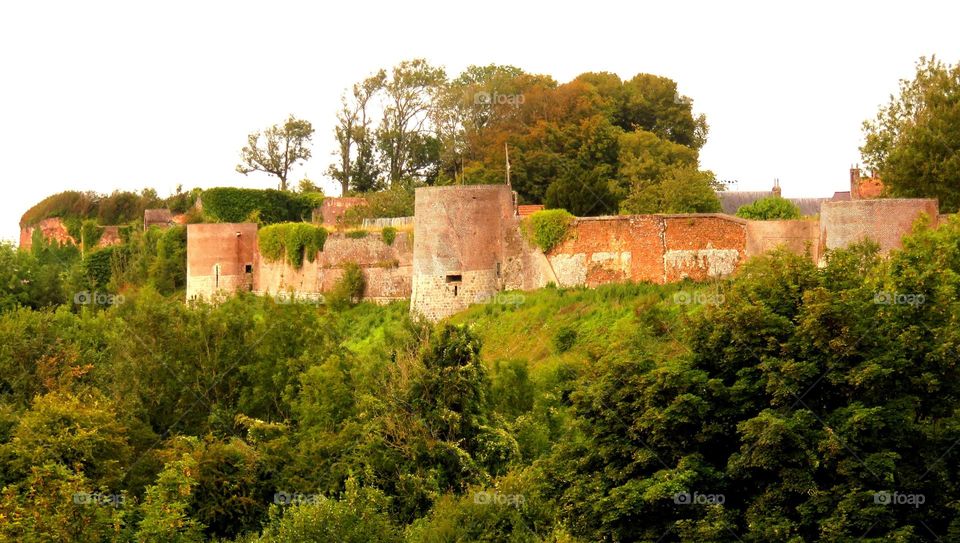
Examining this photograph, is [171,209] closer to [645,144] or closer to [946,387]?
[645,144]

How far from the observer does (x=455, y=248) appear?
41156mm

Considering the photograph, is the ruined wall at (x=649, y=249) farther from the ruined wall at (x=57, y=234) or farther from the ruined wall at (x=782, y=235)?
the ruined wall at (x=57, y=234)

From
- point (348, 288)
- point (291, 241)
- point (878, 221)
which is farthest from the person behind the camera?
point (291, 241)

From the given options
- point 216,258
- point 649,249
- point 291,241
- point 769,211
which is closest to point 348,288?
point 291,241

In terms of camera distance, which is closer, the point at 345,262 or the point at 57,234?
the point at 345,262

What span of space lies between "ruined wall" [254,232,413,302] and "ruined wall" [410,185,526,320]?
4.94 metres

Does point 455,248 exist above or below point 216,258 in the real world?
above

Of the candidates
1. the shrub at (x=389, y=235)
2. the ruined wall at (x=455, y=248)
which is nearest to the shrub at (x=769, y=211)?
the ruined wall at (x=455, y=248)

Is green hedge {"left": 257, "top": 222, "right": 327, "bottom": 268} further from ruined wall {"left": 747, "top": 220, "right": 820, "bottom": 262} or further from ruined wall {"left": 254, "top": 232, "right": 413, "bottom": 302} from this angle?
ruined wall {"left": 747, "top": 220, "right": 820, "bottom": 262}

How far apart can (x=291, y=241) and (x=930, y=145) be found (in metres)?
18.9

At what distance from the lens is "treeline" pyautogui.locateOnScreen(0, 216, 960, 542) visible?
2420 centimetres

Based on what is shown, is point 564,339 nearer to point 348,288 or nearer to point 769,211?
point 769,211

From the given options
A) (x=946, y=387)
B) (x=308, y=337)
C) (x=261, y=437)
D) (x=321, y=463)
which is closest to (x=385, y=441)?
(x=321, y=463)

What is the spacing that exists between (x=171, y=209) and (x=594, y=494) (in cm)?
4355
